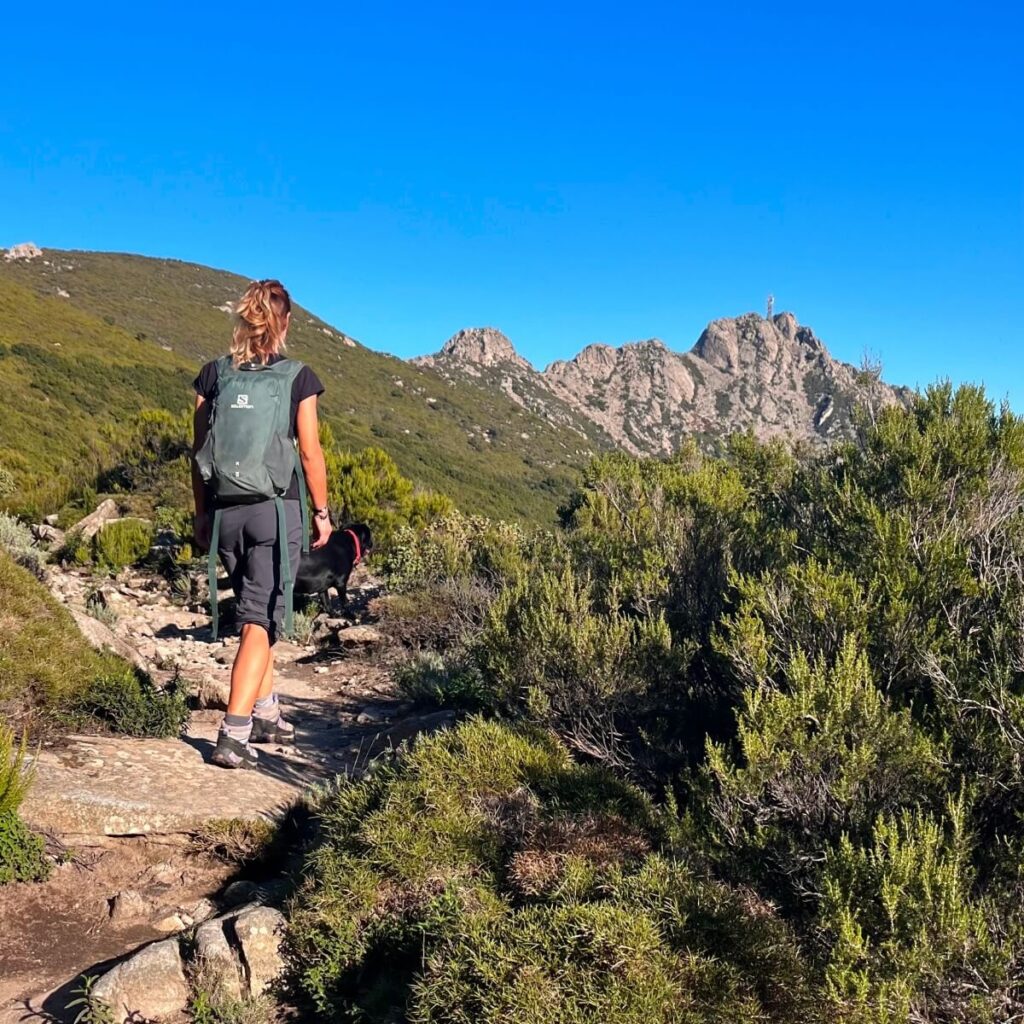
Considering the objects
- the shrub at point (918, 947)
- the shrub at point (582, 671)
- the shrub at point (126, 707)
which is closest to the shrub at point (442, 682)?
the shrub at point (582, 671)

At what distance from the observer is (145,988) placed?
2.45 m

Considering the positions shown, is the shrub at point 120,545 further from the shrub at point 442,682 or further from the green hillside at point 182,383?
the shrub at point 442,682

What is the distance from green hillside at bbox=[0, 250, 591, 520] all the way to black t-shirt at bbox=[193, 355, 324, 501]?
47.2 feet

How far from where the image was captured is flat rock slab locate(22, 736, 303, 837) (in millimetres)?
3168

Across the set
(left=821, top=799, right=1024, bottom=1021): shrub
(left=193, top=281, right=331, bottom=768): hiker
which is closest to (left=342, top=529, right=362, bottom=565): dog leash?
(left=193, top=281, right=331, bottom=768): hiker

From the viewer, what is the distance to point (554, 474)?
6750cm

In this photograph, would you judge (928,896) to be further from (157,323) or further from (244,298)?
(157,323)

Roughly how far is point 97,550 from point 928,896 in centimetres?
1139

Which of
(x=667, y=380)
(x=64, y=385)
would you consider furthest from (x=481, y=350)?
(x=64, y=385)

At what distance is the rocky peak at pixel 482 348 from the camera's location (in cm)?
11044

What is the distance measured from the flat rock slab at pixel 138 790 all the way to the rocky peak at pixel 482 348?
106342 mm

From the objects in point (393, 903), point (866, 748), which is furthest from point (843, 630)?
point (393, 903)

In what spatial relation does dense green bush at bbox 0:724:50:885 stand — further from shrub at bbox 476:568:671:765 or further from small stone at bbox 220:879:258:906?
shrub at bbox 476:568:671:765

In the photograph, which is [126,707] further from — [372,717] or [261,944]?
[372,717]
